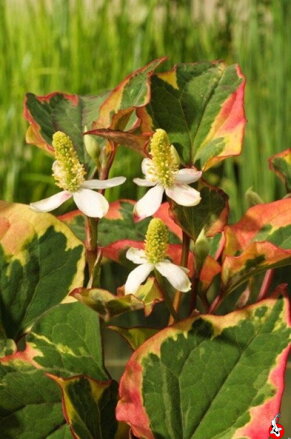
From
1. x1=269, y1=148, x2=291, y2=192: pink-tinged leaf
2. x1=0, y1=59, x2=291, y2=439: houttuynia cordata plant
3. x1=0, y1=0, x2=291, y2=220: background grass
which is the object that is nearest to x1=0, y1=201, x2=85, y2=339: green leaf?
x1=0, y1=59, x2=291, y2=439: houttuynia cordata plant

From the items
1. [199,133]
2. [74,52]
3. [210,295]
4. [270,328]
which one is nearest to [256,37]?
[74,52]

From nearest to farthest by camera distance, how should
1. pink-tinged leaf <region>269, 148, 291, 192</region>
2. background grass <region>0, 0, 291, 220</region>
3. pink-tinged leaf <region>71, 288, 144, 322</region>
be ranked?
pink-tinged leaf <region>71, 288, 144, 322</region> → pink-tinged leaf <region>269, 148, 291, 192</region> → background grass <region>0, 0, 291, 220</region>

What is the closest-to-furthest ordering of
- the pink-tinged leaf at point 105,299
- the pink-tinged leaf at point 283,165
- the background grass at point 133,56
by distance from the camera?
the pink-tinged leaf at point 105,299 < the pink-tinged leaf at point 283,165 < the background grass at point 133,56

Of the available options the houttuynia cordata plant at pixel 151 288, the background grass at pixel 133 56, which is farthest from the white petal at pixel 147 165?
the background grass at pixel 133 56

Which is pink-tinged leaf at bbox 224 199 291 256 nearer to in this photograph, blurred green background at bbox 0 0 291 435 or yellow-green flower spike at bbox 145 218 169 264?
yellow-green flower spike at bbox 145 218 169 264

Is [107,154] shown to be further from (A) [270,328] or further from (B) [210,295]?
(B) [210,295]

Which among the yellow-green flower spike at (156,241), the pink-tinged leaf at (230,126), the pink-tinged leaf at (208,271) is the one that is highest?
the pink-tinged leaf at (230,126)

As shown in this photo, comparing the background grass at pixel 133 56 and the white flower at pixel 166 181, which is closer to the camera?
the white flower at pixel 166 181

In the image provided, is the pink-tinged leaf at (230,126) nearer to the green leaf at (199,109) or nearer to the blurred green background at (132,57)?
the green leaf at (199,109)
